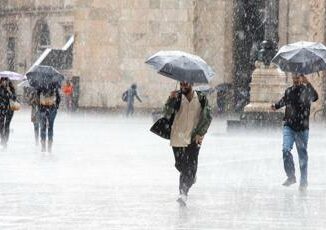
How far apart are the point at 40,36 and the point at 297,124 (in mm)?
49820

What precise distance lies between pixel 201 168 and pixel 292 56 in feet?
10.9

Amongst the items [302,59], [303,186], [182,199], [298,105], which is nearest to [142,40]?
[302,59]

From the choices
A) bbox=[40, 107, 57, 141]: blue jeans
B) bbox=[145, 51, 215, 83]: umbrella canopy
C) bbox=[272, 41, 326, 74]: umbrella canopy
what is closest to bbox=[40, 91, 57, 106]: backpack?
bbox=[40, 107, 57, 141]: blue jeans

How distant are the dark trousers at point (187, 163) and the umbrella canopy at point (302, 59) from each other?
2.72m

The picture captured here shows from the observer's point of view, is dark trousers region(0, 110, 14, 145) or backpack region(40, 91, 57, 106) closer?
backpack region(40, 91, 57, 106)

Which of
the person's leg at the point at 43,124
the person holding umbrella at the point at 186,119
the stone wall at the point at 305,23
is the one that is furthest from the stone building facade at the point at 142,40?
the person holding umbrella at the point at 186,119

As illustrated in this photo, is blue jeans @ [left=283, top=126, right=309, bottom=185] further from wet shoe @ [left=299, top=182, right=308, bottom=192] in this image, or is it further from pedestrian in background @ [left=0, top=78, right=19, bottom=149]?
pedestrian in background @ [left=0, top=78, right=19, bottom=149]

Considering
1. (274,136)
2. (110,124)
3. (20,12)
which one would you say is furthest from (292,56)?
(20,12)

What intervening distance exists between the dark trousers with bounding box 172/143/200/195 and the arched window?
51.2 meters

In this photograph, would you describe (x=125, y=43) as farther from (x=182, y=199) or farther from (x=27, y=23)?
(x=182, y=199)

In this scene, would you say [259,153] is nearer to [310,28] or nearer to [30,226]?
[30,226]

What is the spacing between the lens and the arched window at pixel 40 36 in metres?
63.8

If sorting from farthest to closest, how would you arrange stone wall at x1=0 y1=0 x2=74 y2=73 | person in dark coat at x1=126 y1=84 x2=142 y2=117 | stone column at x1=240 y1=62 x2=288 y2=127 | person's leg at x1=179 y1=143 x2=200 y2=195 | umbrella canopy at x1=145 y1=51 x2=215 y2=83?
1. stone wall at x1=0 y1=0 x2=74 y2=73
2. person in dark coat at x1=126 y1=84 x2=142 y2=117
3. stone column at x1=240 y1=62 x2=288 y2=127
4. umbrella canopy at x1=145 y1=51 x2=215 y2=83
5. person's leg at x1=179 y1=143 x2=200 y2=195

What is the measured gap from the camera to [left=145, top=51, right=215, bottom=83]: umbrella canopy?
43.0 ft
